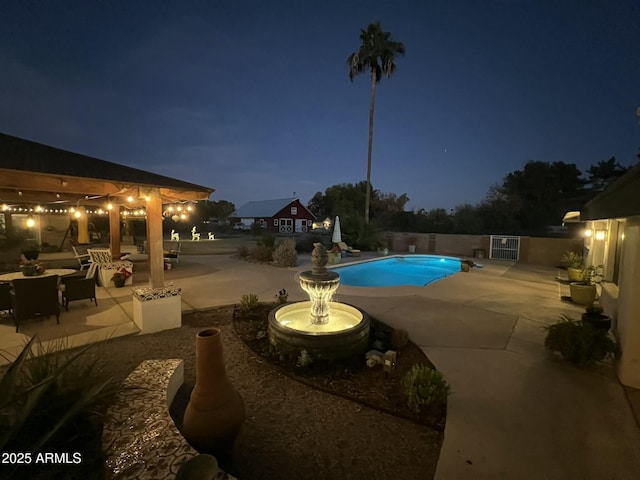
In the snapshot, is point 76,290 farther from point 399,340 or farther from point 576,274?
point 576,274

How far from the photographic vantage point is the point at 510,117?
35.1 metres

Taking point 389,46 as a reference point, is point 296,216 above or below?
below

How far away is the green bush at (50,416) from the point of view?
1.45m

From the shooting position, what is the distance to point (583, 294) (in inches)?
265

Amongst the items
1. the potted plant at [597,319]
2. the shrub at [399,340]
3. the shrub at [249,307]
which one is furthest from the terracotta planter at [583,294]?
the shrub at [249,307]

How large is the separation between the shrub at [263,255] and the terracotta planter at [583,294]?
34.0ft

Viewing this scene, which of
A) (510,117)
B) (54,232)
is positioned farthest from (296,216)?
(510,117)

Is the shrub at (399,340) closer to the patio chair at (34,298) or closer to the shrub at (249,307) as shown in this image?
the shrub at (249,307)

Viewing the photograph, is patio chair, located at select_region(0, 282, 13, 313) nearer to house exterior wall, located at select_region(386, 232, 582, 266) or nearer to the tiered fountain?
the tiered fountain

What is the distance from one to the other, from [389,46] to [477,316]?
807 inches

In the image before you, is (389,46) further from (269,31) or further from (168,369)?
(168,369)

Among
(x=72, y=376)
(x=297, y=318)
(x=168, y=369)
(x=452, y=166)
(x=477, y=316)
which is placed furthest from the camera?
(x=452, y=166)

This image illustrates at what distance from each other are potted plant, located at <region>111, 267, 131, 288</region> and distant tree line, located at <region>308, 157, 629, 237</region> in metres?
15.8

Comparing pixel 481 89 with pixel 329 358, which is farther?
pixel 481 89
